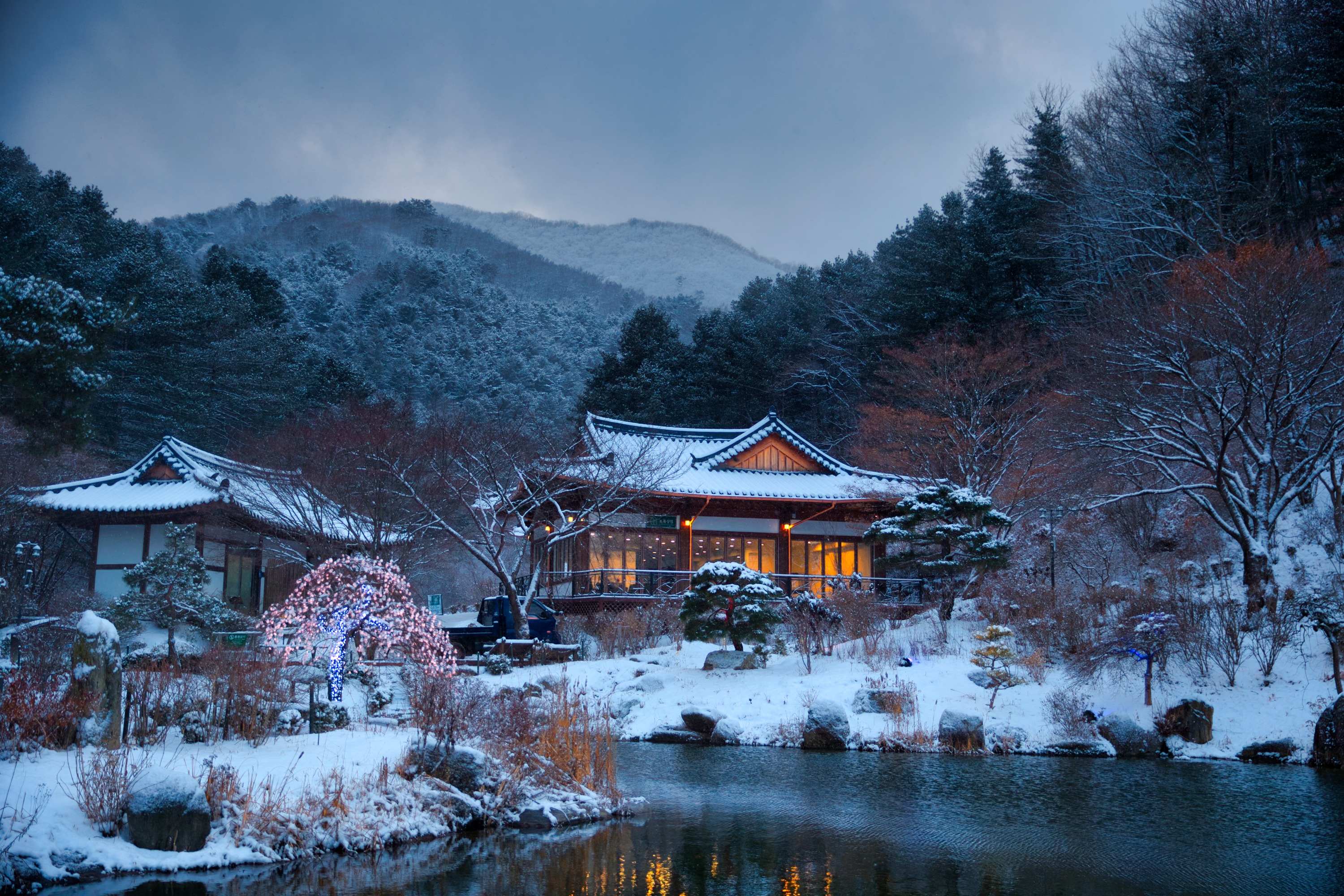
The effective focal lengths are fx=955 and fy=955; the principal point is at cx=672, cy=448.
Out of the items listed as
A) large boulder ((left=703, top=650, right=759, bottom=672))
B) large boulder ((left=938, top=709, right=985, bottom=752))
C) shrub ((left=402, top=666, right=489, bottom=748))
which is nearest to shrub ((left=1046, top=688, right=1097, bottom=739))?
large boulder ((left=938, top=709, right=985, bottom=752))

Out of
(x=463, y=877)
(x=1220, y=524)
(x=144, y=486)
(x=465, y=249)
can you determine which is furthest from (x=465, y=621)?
(x=465, y=249)

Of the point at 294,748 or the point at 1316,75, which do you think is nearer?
the point at 294,748

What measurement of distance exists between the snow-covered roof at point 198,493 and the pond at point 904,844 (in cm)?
1459

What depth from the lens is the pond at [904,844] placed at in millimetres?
6977

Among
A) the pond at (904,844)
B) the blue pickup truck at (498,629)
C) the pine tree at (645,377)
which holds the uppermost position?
the pine tree at (645,377)

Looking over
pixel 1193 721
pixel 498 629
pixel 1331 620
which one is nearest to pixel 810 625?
pixel 1193 721

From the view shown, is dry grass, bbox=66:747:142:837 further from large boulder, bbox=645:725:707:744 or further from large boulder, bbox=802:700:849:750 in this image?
large boulder, bbox=802:700:849:750

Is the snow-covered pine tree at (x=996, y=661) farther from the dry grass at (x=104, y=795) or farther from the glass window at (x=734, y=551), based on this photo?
the glass window at (x=734, y=551)

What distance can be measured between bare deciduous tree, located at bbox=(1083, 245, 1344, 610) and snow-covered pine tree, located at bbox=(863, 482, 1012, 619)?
2.72 meters

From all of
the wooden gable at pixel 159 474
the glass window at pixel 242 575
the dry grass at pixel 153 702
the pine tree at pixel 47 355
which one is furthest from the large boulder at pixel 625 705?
the wooden gable at pixel 159 474

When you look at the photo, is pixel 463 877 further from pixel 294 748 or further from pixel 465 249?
pixel 465 249

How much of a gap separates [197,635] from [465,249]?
6060 cm

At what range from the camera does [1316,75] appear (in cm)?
2498

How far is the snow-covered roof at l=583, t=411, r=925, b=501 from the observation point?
26.1m
